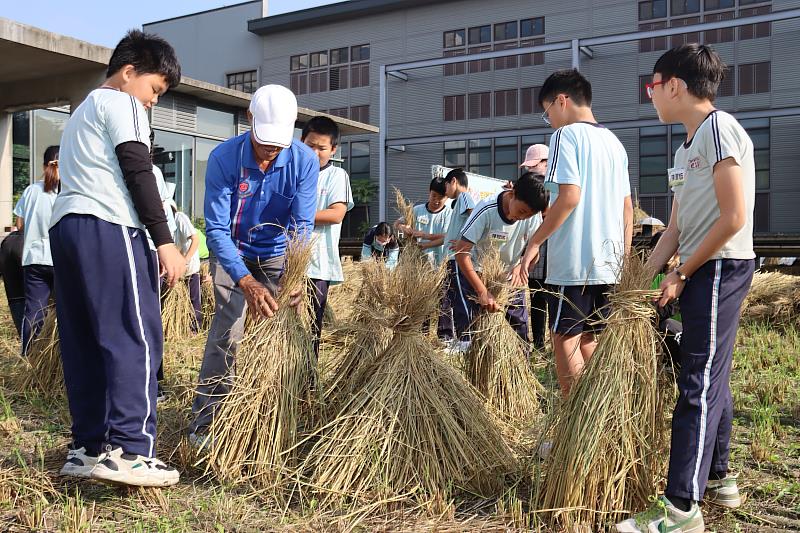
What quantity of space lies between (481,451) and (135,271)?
147 centimetres

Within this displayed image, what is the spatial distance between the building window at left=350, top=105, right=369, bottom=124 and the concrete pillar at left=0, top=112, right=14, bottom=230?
22619 millimetres

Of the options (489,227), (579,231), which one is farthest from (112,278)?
(489,227)

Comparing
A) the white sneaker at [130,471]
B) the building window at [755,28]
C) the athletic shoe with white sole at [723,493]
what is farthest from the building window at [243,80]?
the athletic shoe with white sole at [723,493]

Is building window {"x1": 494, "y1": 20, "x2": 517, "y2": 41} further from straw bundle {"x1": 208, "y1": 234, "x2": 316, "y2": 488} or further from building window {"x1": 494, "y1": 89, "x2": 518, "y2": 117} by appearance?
straw bundle {"x1": 208, "y1": 234, "x2": 316, "y2": 488}

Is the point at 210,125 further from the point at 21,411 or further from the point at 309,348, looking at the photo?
the point at 309,348

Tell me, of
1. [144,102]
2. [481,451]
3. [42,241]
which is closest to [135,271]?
[144,102]

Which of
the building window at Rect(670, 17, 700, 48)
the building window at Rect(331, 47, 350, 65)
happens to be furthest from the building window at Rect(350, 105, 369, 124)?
the building window at Rect(670, 17, 700, 48)

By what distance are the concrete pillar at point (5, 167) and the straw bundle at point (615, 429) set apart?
1037 cm

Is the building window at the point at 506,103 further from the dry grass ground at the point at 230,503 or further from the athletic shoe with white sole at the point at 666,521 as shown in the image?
the athletic shoe with white sole at the point at 666,521

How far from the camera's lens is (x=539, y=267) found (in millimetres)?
5355

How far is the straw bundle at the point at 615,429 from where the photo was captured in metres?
2.48

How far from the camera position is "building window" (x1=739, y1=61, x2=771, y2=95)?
25922mm

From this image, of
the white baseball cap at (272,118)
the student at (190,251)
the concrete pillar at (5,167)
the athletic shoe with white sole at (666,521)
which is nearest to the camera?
the athletic shoe with white sole at (666,521)

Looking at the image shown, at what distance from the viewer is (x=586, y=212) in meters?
3.15
